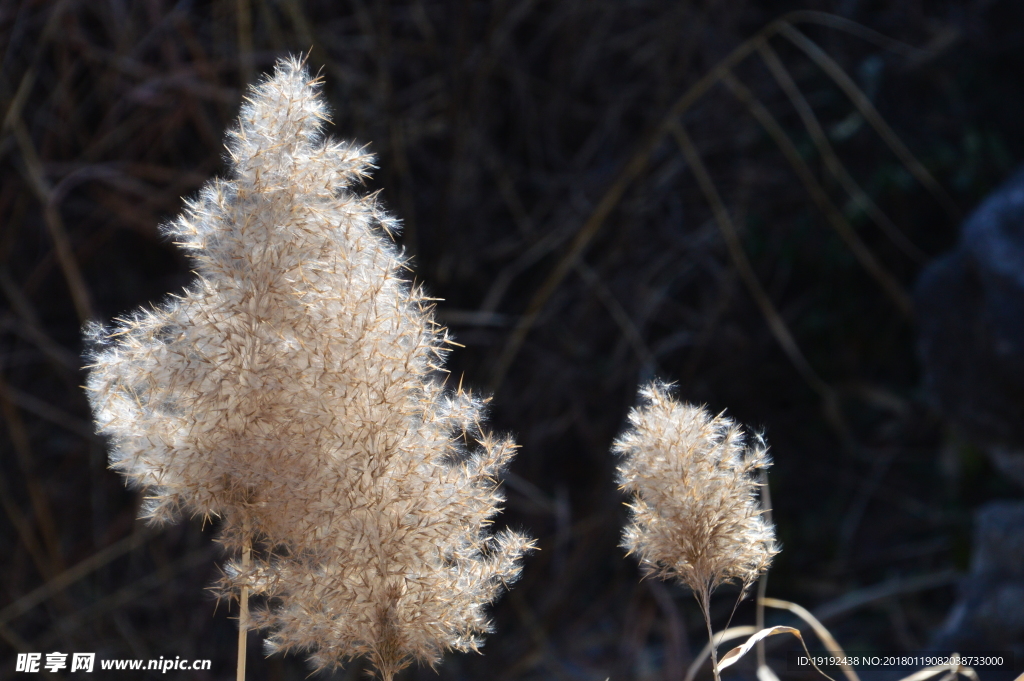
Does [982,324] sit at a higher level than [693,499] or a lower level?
higher

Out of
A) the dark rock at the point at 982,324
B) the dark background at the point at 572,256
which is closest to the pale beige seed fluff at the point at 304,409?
the dark background at the point at 572,256

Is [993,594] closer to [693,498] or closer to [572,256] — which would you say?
[572,256]

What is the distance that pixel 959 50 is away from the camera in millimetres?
2219

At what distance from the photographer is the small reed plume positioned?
629 millimetres

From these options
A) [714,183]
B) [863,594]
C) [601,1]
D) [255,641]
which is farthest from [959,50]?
[255,641]

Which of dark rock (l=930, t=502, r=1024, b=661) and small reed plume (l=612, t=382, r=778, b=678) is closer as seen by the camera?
small reed plume (l=612, t=382, r=778, b=678)

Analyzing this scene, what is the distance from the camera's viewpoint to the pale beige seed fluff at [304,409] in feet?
1.87

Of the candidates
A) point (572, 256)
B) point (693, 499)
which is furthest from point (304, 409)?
point (572, 256)

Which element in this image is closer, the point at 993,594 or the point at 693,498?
the point at 693,498

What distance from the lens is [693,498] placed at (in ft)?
2.06

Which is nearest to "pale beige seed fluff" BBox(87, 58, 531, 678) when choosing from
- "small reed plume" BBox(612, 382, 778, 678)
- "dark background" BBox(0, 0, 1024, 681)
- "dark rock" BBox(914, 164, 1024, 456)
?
"small reed plume" BBox(612, 382, 778, 678)

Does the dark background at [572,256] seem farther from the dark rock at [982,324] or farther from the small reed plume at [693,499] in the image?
the small reed plume at [693,499]

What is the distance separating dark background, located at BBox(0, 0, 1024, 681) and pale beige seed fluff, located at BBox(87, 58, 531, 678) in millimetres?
1005

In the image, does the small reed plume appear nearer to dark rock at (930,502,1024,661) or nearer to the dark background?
the dark background
